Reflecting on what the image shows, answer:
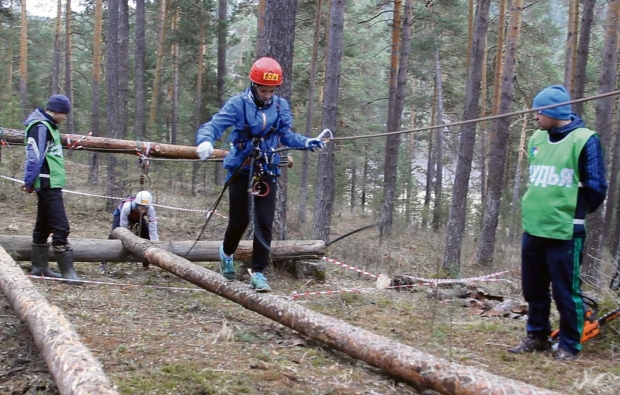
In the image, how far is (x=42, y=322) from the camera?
3465 mm

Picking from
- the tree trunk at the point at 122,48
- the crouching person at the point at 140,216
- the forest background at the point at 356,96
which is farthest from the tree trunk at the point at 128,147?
the tree trunk at the point at 122,48

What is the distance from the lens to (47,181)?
20.1 feet

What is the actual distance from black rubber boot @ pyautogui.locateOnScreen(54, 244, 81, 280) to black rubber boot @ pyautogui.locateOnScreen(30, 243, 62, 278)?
110mm

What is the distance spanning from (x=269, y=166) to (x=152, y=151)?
448cm

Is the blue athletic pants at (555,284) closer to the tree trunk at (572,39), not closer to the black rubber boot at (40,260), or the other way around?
the black rubber boot at (40,260)

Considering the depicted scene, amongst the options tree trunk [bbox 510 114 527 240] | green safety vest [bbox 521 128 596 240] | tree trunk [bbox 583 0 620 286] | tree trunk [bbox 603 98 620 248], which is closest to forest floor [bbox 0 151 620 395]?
green safety vest [bbox 521 128 596 240]

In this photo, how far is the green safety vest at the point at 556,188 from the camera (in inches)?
161

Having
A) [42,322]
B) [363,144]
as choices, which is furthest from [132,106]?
[42,322]

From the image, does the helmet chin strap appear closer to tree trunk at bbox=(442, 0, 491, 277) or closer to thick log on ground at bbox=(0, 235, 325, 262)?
thick log on ground at bbox=(0, 235, 325, 262)

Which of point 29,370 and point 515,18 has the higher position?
point 515,18

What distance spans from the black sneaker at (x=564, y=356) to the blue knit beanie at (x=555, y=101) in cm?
179

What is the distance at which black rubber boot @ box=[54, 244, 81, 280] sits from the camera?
20.9 ft

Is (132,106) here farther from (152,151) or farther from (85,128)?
(152,151)

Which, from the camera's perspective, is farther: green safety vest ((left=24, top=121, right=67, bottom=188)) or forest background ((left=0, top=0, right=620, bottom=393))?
forest background ((left=0, top=0, right=620, bottom=393))
